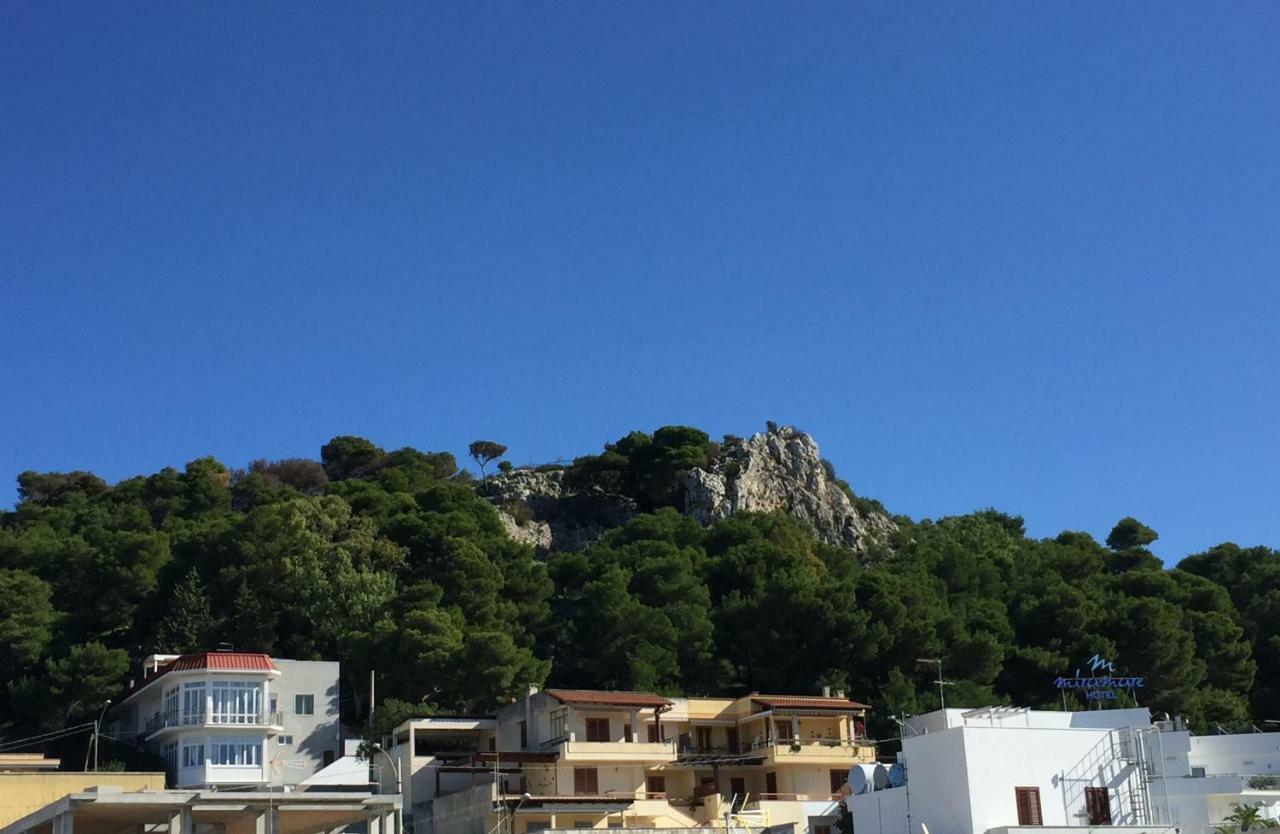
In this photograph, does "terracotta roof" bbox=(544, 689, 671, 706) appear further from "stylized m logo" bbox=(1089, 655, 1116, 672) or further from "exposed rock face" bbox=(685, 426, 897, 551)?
"exposed rock face" bbox=(685, 426, 897, 551)

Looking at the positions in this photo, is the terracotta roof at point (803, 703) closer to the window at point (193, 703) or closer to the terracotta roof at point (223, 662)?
the terracotta roof at point (223, 662)

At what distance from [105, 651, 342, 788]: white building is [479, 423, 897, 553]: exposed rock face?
44472 mm

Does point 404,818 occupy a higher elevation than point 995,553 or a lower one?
lower

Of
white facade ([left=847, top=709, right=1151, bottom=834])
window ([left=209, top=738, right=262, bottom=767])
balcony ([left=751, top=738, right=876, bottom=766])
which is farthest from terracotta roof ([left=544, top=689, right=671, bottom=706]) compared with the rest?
white facade ([left=847, top=709, right=1151, bottom=834])

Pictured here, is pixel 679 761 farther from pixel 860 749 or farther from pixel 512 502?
pixel 512 502

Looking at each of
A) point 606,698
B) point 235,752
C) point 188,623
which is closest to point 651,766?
point 606,698

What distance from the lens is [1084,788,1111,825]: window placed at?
44.2m

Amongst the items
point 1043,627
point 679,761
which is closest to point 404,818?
point 679,761

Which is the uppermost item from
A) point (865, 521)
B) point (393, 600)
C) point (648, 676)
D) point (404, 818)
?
point (865, 521)

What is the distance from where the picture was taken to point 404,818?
2199 inches

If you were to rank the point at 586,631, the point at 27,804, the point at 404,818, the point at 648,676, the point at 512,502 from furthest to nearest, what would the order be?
the point at 512,502 → the point at 586,631 → the point at 648,676 → the point at 404,818 → the point at 27,804

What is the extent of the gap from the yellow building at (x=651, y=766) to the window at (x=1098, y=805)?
12606 mm

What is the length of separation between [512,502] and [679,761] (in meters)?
57.3

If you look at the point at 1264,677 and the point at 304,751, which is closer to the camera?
the point at 304,751
